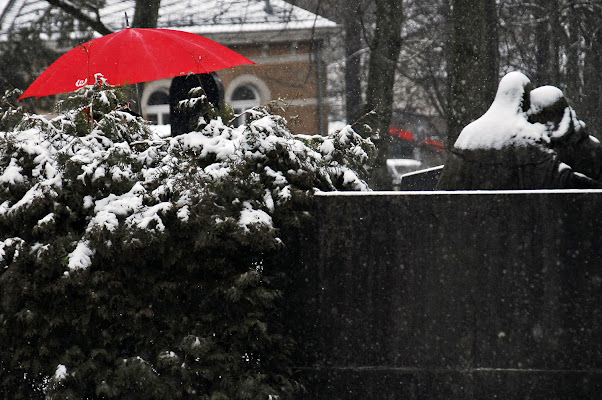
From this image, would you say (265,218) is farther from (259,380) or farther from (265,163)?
(259,380)

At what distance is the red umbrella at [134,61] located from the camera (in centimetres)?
617

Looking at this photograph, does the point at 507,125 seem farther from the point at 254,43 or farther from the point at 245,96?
the point at 245,96

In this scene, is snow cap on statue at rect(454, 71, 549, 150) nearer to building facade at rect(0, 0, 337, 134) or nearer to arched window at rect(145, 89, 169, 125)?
building facade at rect(0, 0, 337, 134)

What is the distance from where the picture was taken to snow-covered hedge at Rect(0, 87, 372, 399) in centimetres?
391

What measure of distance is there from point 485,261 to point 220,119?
163 cm

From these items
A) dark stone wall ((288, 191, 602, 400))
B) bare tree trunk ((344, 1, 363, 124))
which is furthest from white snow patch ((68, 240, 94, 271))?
bare tree trunk ((344, 1, 363, 124))

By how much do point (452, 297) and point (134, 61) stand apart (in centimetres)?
342

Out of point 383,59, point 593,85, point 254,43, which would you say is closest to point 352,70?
point 254,43

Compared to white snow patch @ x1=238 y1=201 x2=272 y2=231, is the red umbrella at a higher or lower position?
higher

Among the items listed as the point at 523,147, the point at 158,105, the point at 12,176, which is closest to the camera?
the point at 12,176

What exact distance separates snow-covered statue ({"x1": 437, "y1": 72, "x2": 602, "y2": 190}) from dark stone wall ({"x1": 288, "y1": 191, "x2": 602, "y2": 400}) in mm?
548

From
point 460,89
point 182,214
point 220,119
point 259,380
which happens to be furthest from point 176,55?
point 460,89

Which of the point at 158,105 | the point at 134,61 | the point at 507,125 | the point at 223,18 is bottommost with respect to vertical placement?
the point at 158,105

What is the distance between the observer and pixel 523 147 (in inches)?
180
